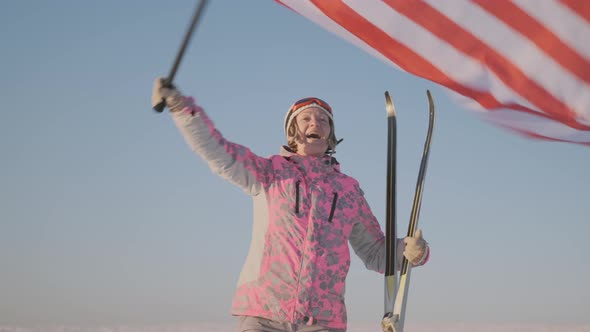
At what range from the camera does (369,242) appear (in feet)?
14.9

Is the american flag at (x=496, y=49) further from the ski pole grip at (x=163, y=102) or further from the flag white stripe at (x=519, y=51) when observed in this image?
the ski pole grip at (x=163, y=102)

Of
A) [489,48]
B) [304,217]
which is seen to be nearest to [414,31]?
[489,48]

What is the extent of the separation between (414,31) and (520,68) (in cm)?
70

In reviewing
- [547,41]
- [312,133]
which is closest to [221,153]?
[312,133]

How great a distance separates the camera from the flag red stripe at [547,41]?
14.7 feet

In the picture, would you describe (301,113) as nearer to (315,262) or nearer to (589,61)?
(315,262)

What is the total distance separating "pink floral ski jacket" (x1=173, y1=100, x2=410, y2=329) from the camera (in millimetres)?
3859

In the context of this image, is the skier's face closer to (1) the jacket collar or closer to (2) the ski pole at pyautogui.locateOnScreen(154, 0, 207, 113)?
(1) the jacket collar

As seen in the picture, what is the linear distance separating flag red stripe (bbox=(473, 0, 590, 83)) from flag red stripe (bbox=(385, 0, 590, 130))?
20cm

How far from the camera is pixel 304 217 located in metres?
4.03

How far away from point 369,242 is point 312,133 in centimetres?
77

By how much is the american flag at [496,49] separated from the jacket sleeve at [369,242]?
0.98 metres

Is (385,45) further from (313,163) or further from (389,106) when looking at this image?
(313,163)

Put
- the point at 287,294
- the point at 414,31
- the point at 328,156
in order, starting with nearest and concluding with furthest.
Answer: the point at 287,294, the point at 328,156, the point at 414,31
